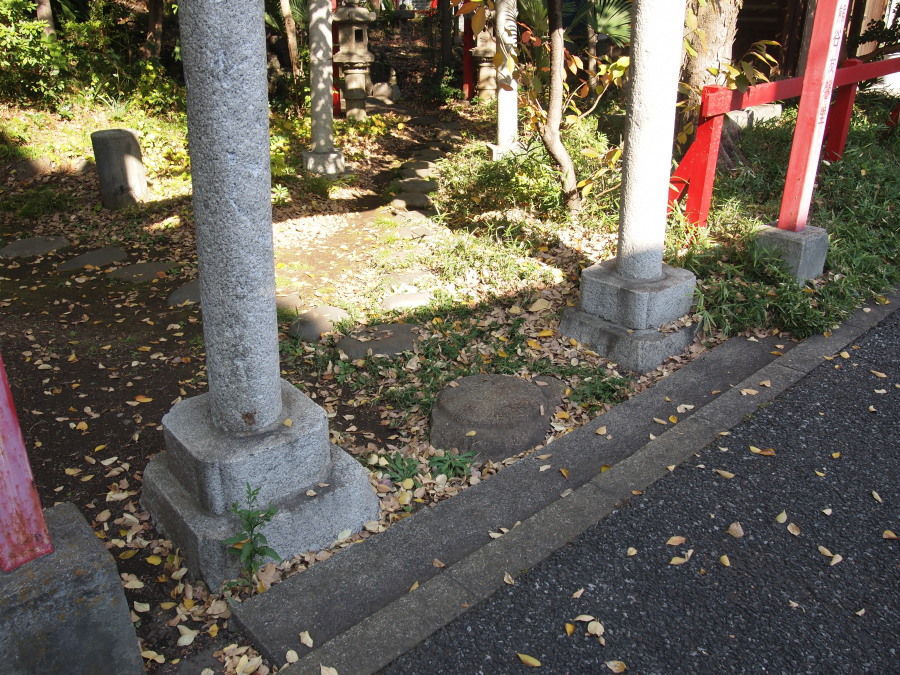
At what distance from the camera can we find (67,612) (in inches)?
88.3

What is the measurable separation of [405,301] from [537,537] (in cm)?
269

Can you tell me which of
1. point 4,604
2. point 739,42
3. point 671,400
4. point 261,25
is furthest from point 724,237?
point 739,42

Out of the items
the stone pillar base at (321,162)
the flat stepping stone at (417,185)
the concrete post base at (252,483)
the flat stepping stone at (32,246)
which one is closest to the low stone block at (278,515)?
the concrete post base at (252,483)

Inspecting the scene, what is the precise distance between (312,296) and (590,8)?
5.78 m

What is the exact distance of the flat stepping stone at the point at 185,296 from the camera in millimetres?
5449

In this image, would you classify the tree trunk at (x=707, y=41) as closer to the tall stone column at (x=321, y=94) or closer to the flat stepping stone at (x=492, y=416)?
the flat stepping stone at (x=492, y=416)

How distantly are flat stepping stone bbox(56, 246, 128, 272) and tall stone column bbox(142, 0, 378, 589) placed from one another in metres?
3.46

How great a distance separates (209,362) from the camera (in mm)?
2828

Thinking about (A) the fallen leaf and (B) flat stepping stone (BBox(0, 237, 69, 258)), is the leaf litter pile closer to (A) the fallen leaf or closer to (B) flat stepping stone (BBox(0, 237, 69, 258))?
(B) flat stepping stone (BBox(0, 237, 69, 258))

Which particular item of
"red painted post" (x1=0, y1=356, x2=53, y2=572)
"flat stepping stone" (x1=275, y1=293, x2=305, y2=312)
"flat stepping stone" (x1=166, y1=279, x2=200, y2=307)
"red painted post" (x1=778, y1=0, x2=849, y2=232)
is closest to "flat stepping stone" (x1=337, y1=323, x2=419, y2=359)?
"flat stepping stone" (x1=275, y1=293, x2=305, y2=312)

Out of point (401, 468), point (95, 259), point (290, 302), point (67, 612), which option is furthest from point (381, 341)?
point (95, 259)

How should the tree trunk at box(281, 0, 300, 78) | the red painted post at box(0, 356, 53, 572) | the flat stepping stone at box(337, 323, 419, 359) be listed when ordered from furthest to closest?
the tree trunk at box(281, 0, 300, 78) < the flat stepping stone at box(337, 323, 419, 359) < the red painted post at box(0, 356, 53, 572)

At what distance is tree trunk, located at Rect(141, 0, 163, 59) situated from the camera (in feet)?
32.9

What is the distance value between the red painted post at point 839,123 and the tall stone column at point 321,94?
5.03 meters
